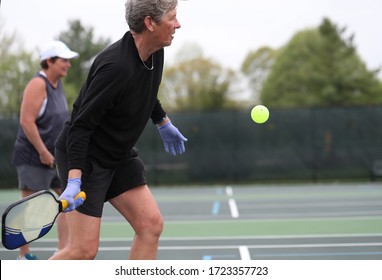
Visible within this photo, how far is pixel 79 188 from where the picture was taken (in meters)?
3.23

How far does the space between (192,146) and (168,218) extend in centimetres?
579

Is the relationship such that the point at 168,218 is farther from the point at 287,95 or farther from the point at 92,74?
the point at 287,95

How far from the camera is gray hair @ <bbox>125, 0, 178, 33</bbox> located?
10.8 feet

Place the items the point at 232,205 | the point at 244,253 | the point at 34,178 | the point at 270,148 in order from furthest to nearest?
the point at 270,148
the point at 232,205
the point at 244,253
the point at 34,178

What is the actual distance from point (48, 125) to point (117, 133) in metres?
2.16

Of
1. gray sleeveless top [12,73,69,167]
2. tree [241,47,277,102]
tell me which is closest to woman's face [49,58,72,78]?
gray sleeveless top [12,73,69,167]

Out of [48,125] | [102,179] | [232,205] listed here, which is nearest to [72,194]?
[102,179]

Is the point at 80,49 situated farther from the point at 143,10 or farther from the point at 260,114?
the point at 143,10

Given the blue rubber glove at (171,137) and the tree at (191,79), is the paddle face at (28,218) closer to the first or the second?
the blue rubber glove at (171,137)

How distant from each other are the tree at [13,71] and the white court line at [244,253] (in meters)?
15.9

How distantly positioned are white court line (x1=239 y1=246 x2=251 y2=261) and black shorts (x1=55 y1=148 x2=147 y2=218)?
8.08 ft

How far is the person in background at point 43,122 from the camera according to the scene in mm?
5270

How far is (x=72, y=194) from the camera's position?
3146mm

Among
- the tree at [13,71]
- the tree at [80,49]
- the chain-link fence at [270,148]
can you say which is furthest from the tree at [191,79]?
the chain-link fence at [270,148]
